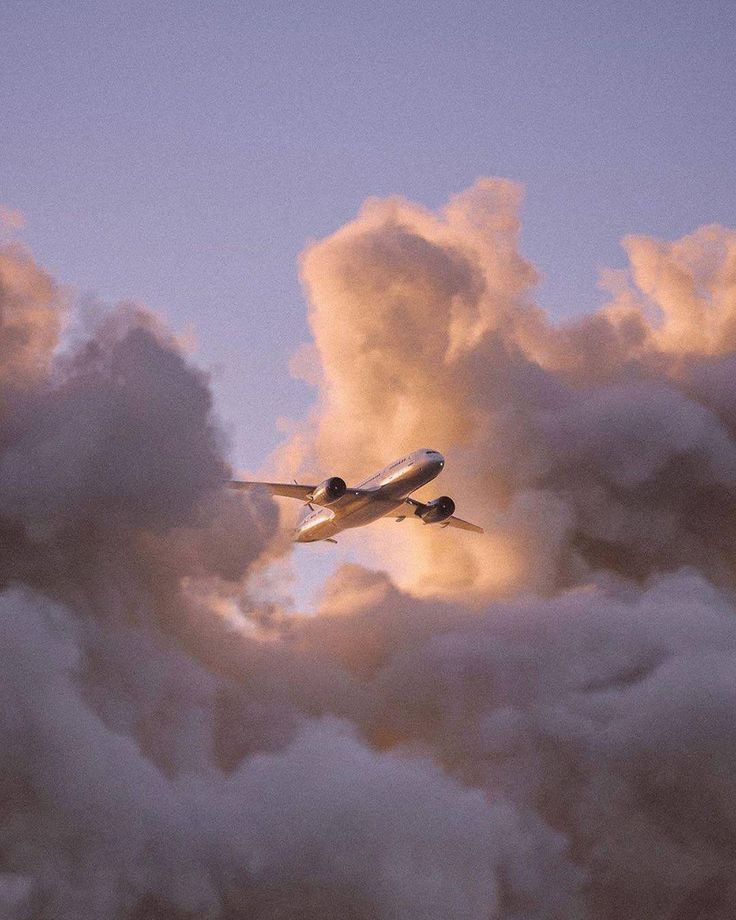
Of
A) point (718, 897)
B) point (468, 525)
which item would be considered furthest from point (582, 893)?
point (468, 525)

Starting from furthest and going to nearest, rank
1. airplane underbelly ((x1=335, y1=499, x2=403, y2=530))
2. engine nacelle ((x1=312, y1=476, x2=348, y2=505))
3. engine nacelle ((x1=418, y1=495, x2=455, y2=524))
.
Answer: engine nacelle ((x1=418, y1=495, x2=455, y2=524)), airplane underbelly ((x1=335, y1=499, x2=403, y2=530)), engine nacelle ((x1=312, y1=476, x2=348, y2=505))

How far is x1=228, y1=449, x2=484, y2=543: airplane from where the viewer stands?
308 ft

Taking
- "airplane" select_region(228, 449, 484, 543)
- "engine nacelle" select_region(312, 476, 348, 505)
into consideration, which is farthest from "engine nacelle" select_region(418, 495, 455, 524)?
"engine nacelle" select_region(312, 476, 348, 505)

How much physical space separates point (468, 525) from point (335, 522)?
2434 centimetres

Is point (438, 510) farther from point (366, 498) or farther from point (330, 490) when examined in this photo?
point (330, 490)

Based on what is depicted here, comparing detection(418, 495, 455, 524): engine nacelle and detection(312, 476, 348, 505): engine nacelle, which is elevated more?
detection(418, 495, 455, 524): engine nacelle

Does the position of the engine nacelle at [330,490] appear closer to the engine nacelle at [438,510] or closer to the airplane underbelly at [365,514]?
the airplane underbelly at [365,514]

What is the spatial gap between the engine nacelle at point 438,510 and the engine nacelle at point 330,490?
18.2 metres

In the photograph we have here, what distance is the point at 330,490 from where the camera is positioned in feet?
303

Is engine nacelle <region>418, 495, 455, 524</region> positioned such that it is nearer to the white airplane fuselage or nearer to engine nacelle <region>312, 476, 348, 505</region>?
the white airplane fuselage

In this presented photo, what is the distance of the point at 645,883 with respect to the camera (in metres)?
148

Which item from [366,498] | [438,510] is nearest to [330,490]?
[366,498]

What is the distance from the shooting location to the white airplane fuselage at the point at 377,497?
94.4 m

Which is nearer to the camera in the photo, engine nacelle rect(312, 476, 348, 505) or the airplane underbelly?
engine nacelle rect(312, 476, 348, 505)
